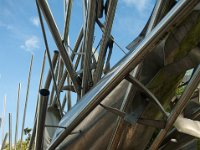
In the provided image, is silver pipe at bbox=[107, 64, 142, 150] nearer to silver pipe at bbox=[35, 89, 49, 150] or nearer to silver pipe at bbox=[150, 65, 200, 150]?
silver pipe at bbox=[150, 65, 200, 150]

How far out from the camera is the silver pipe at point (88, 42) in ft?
11.0

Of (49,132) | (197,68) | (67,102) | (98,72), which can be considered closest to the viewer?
(197,68)

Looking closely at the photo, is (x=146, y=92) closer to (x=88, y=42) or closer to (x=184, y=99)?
(x=184, y=99)

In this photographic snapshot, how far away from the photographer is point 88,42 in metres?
3.54

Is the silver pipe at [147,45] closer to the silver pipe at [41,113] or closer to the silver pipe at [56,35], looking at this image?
the silver pipe at [41,113]

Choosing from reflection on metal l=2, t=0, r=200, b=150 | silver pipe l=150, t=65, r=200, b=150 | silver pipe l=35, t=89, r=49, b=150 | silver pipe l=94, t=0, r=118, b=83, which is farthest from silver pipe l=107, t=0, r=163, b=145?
silver pipe l=94, t=0, r=118, b=83

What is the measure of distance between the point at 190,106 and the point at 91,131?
0.90 metres

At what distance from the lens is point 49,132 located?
4.66 meters

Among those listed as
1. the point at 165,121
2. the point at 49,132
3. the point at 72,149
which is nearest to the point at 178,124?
the point at 165,121

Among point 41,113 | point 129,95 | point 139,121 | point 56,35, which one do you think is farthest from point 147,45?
point 56,35

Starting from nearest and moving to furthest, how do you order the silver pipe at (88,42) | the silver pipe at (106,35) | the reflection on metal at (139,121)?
the reflection on metal at (139,121)
the silver pipe at (106,35)
the silver pipe at (88,42)

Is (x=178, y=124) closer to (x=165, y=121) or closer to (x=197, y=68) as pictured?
(x=165, y=121)

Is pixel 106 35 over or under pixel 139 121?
over

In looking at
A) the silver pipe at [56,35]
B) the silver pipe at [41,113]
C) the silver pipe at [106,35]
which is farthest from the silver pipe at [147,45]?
the silver pipe at [56,35]
